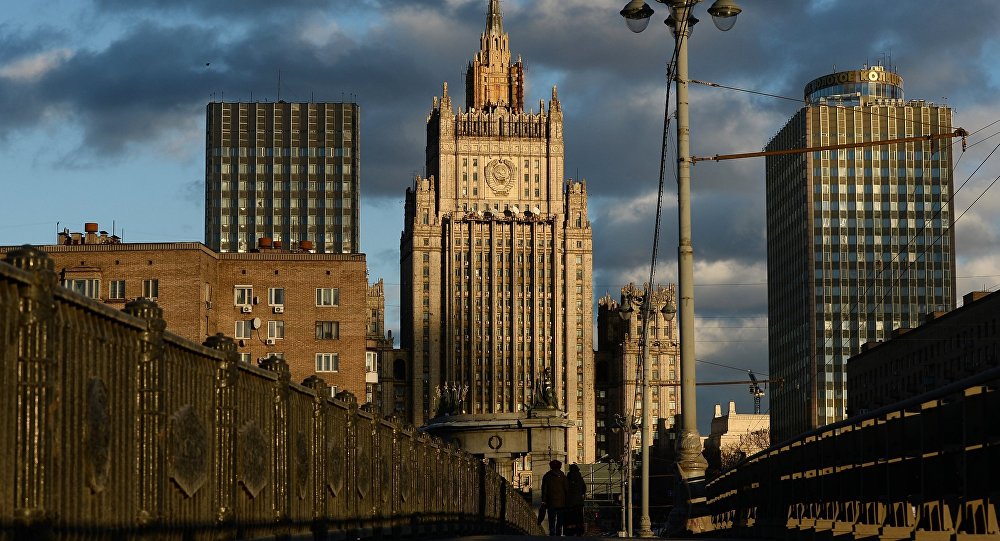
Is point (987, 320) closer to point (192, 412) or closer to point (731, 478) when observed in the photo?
point (731, 478)

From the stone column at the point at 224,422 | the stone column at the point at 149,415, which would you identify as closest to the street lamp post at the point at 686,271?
the stone column at the point at 224,422

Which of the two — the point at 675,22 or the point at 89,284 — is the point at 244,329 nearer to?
the point at 89,284

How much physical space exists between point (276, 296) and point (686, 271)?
8649 cm

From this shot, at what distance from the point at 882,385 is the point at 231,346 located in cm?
14475

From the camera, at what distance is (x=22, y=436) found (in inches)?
431

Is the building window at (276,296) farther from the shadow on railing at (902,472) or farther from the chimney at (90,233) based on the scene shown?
the shadow on railing at (902,472)

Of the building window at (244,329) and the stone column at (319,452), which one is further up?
the building window at (244,329)

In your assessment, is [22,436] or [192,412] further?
[192,412]

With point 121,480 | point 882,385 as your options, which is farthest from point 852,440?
point 882,385

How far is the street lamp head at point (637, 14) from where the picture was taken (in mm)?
32281

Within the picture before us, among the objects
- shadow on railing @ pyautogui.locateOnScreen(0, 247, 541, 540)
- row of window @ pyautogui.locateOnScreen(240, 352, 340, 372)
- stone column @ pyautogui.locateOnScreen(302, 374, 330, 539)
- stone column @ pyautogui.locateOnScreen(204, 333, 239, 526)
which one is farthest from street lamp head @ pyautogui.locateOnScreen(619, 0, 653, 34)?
row of window @ pyautogui.locateOnScreen(240, 352, 340, 372)

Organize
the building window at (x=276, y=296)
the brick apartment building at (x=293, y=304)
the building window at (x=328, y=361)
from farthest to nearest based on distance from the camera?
1. the building window at (x=328, y=361)
2. the building window at (x=276, y=296)
3. the brick apartment building at (x=293, y=304)

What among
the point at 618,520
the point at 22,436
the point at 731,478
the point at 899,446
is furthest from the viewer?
the point at 618,520

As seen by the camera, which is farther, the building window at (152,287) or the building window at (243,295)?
the building window at (243,295)
